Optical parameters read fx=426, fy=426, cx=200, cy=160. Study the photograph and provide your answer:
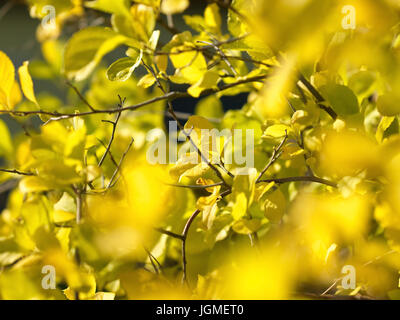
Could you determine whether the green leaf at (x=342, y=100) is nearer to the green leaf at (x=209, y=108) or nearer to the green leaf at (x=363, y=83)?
the green leaf at (x=363, y=83)

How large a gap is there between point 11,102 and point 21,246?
17 cm

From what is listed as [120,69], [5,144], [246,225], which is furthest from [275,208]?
[5,144]

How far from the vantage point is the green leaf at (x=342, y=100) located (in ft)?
1.37

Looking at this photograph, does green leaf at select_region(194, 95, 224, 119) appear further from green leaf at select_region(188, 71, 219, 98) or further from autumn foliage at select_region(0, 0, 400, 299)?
green leaf at select_region(188, 71, 219, 98)

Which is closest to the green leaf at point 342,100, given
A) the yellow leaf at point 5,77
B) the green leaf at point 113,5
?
the green leaf at point 113,5

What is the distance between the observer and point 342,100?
42 cm

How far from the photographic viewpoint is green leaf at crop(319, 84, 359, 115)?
418 millimetres

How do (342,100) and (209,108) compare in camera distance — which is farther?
(209,108)

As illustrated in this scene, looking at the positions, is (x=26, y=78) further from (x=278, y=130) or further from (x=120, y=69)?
(x=278, y=130)

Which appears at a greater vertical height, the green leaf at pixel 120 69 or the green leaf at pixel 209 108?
the green leaf at pixel 209 108

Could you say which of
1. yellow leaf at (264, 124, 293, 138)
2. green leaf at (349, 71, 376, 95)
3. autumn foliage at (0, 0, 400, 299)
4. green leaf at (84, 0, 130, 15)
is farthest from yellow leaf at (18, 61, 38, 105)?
green leaf at (349, 71, 376, 95)
